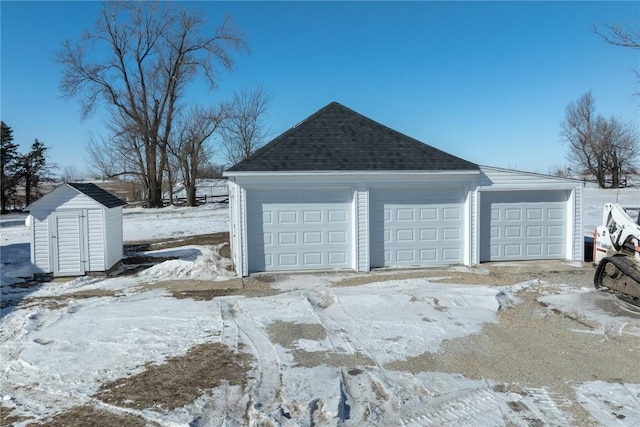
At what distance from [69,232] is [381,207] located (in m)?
7.62

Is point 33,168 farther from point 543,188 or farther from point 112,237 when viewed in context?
point 543,188

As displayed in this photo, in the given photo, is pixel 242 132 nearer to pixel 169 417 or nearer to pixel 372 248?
pixel 372 248

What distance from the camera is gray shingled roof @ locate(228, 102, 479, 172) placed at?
11.0m

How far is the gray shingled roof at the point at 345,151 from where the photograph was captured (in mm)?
10992

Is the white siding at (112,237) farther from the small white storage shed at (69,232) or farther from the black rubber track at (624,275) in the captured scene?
the black rubber track at (624,275)

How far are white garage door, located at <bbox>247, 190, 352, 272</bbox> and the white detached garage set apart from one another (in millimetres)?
24

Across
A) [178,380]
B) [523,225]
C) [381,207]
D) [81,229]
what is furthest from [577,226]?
[81,229]

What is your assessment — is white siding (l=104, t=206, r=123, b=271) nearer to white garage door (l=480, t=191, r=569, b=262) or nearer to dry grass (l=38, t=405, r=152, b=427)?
dry grass (l=38, t=405, r=152, b=427)

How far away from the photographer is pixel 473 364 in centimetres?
542

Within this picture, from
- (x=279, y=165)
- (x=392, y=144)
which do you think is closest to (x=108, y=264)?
(x=279, y=165)

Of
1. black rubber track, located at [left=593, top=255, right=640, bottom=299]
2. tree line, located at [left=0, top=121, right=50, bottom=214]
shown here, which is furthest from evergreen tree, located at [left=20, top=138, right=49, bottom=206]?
black rubber track, located at [left=593, top=255, right=640, bottom=299]

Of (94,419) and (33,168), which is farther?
(33,168)

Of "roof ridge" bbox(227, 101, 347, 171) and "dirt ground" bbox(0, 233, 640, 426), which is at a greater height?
"roof ridge" bbox(227, 101, 347, 171)

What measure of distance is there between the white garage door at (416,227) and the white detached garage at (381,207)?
0.08 feet
